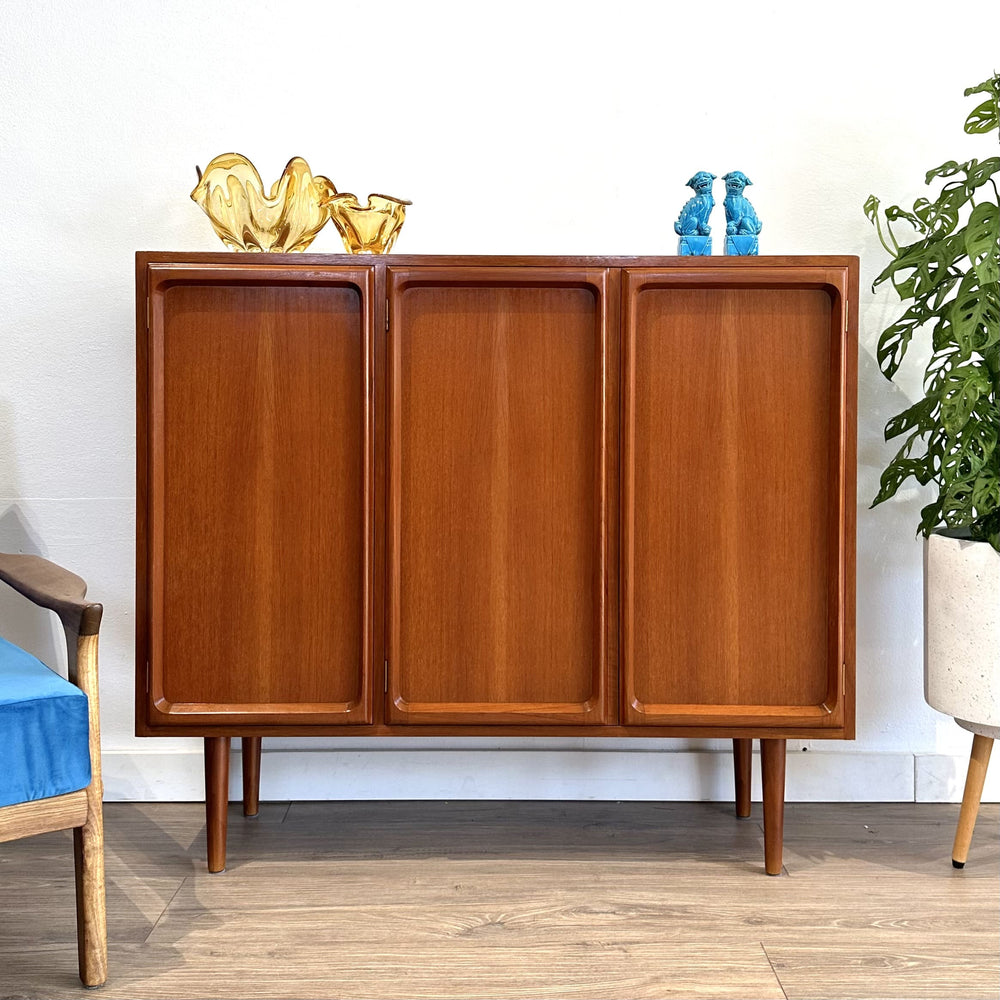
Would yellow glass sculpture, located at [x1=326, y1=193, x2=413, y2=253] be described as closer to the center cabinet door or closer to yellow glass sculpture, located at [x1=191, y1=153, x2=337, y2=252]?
yellow glass sculpture, located at [x1=191, y1=153, x2=337, y2=252]

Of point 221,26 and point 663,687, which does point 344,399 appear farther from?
point 221,26

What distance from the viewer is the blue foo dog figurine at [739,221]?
1749 millimetres

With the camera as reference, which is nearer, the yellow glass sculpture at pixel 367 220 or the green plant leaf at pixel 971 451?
the green plant leaf at pixel 971 451

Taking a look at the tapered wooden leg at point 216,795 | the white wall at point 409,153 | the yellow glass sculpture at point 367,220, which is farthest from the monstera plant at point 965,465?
the tapered wooden leg at point 216,795

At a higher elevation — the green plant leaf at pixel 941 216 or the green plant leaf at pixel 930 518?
the green plant leaf at pixel 941 216

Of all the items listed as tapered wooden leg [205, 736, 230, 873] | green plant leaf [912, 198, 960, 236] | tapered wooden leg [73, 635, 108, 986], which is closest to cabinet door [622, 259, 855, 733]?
green plant leaf [912, 198, 960, 236]

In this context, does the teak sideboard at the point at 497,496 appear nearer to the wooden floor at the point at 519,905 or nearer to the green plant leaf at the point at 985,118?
the wooden floor at the point at 519,905

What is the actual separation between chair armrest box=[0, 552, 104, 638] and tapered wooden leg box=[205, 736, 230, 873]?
40 centimetres

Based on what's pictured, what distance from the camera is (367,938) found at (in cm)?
150

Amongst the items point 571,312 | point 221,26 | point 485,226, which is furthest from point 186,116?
point 571,312

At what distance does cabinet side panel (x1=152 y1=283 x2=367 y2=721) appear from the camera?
1.64 m

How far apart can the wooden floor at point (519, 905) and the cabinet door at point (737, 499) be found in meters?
0.32

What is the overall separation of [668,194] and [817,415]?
0.71 m

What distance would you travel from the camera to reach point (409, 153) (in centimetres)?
208
